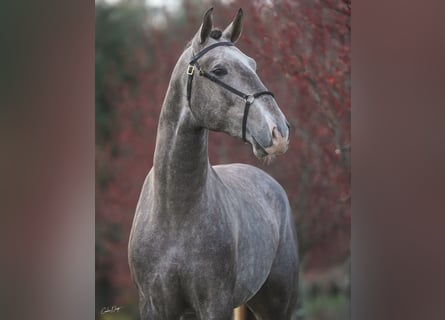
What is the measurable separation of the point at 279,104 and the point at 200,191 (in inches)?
52.4

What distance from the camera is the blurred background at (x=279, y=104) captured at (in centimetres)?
347

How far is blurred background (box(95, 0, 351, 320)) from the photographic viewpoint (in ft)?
11.4

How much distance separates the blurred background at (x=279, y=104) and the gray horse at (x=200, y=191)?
91 cm

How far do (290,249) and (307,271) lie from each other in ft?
1.71

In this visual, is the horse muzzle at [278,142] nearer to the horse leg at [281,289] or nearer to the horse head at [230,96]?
the horse head at [230,96]

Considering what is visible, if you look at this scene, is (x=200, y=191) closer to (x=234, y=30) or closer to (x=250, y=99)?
(x=250, y=99)

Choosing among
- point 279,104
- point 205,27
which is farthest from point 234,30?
point 279,104

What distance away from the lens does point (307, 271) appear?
Result: 3.63 metres

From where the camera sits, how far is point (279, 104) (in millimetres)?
3588
